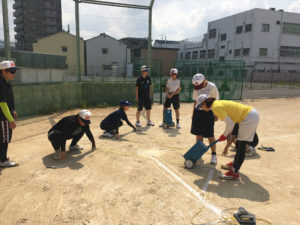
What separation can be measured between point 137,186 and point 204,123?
5.91ft

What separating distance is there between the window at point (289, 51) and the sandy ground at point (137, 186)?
1714 inches

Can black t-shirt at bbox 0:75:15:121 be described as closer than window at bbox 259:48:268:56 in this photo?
Yes

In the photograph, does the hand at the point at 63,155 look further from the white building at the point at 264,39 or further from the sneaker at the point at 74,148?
the white building at the point at 264,39

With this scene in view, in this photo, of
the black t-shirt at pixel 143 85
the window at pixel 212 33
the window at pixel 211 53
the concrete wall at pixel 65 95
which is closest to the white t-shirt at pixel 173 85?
the black t-shirt at pixel 143 85

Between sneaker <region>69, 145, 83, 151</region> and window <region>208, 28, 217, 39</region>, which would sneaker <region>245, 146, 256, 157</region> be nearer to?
sneaker <region>69, 145, 83, 151</region>

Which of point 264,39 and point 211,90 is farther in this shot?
point 264,39

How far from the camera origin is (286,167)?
4.56m

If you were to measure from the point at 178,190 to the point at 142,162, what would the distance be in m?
1.21

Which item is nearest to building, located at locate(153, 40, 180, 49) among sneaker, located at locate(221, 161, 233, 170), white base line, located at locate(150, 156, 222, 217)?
sneaker, located at locate(221, 161, 233, 170)

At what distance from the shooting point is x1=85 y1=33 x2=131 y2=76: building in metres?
12.3

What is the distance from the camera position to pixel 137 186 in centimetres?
365

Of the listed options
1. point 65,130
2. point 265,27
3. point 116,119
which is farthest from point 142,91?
point 265,27

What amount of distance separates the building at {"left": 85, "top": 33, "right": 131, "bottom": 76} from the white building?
951 inches

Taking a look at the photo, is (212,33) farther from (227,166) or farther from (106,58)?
(227,166)
